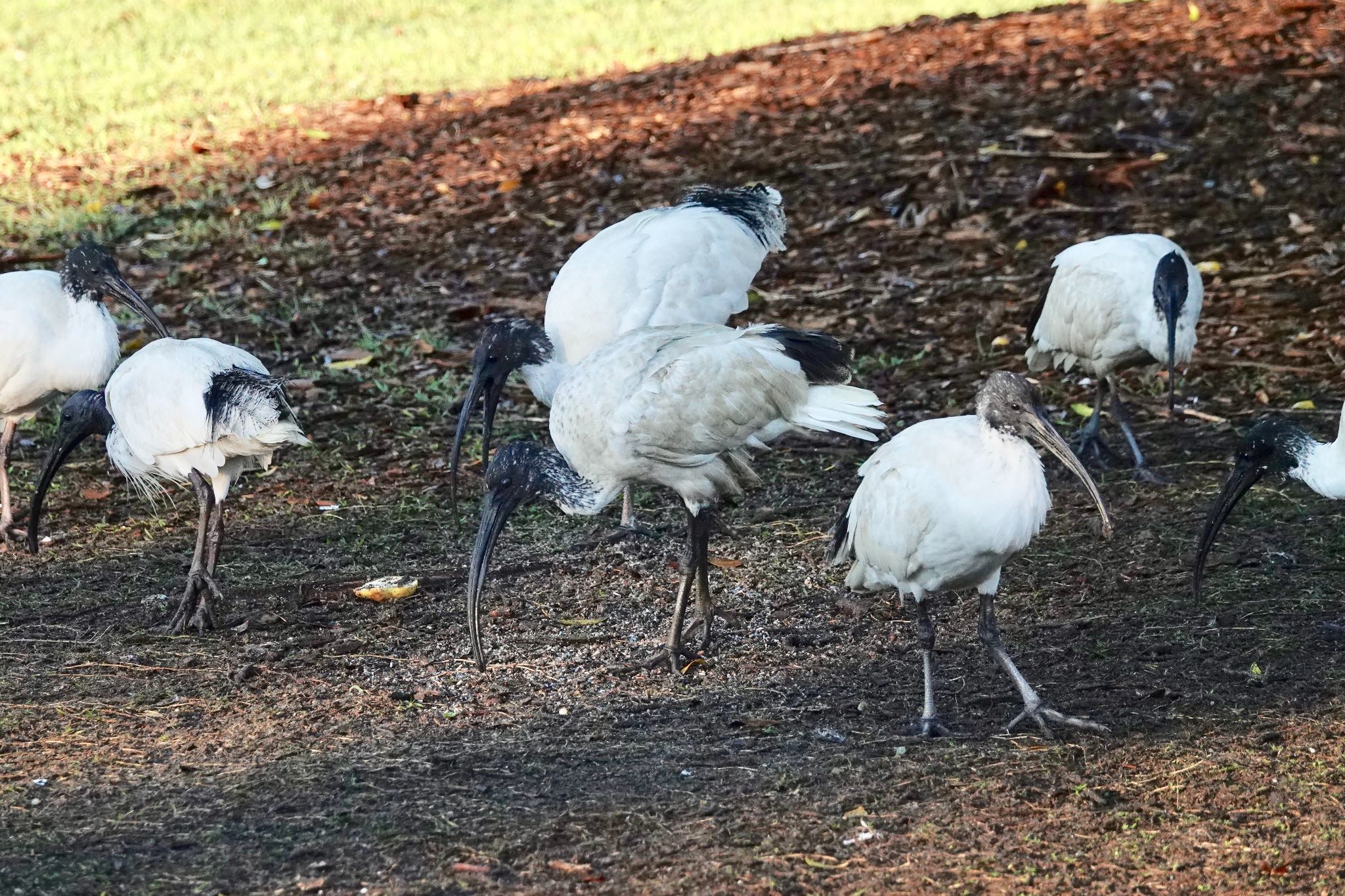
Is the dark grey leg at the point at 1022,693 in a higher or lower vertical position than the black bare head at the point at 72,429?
lower

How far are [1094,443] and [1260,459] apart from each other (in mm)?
1548

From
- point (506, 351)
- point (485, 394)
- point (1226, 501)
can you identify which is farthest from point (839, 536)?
point (485, 394)

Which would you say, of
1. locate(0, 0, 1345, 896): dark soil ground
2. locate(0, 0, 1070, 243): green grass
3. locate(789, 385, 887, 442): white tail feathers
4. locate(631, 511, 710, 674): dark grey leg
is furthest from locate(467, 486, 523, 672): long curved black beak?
locate(0, 0, 1070, 243): green grass

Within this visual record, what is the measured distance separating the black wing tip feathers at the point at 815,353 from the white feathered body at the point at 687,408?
0.08 feet

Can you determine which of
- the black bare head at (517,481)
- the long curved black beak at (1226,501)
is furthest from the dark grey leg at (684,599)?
the long curved black beak at (1226,501)

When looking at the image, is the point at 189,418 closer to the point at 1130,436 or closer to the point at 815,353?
the point at 815,353

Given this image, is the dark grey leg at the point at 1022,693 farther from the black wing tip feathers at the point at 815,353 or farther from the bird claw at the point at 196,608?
the bird claw at the point at 196,608

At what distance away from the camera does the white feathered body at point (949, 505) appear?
13.0 ft

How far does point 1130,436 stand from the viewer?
6.34m

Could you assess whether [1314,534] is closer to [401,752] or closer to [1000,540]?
[1000,540]

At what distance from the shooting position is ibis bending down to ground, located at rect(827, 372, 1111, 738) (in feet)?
13.0

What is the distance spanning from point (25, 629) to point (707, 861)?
2.89 m

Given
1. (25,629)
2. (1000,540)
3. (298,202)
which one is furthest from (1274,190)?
(25,629)

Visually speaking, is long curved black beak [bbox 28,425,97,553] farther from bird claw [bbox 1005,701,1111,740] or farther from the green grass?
the green grass
